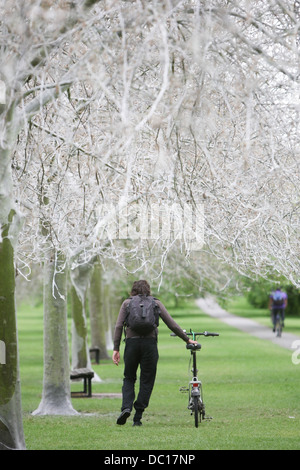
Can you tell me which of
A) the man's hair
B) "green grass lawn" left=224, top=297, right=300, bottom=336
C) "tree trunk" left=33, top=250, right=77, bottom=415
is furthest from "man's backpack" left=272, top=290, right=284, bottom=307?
the man's hair

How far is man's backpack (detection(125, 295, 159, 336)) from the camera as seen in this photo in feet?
34.5

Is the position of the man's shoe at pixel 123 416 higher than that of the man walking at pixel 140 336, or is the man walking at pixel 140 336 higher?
the man walking at pixel 140 336

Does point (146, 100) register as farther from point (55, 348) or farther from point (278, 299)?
point (278, 299)

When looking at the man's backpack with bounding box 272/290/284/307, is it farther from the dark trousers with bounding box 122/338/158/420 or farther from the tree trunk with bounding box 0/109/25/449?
the tree trunk with bounding box 0/109/25/449

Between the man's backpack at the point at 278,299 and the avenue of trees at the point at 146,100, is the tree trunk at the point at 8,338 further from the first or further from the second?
the man's backpack at the point at 278,299

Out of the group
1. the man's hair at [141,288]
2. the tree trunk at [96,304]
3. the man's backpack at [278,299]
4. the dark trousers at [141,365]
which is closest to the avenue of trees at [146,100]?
the man's hair at [141,288]

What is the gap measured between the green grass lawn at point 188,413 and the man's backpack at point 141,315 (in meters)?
1.19

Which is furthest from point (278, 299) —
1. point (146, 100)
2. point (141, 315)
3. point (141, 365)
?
point (146, 100)

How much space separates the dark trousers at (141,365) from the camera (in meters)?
10.7

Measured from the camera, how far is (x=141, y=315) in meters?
10.5

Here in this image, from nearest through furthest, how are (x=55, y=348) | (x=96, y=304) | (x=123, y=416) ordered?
(x=123, y=416), (x=55, y=348), (x=96, y=304)

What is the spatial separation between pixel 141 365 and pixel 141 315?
2.18 ft

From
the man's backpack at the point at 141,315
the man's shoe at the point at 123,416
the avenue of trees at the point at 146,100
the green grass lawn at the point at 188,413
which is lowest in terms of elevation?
the green grass lawn at the point at 188,413
